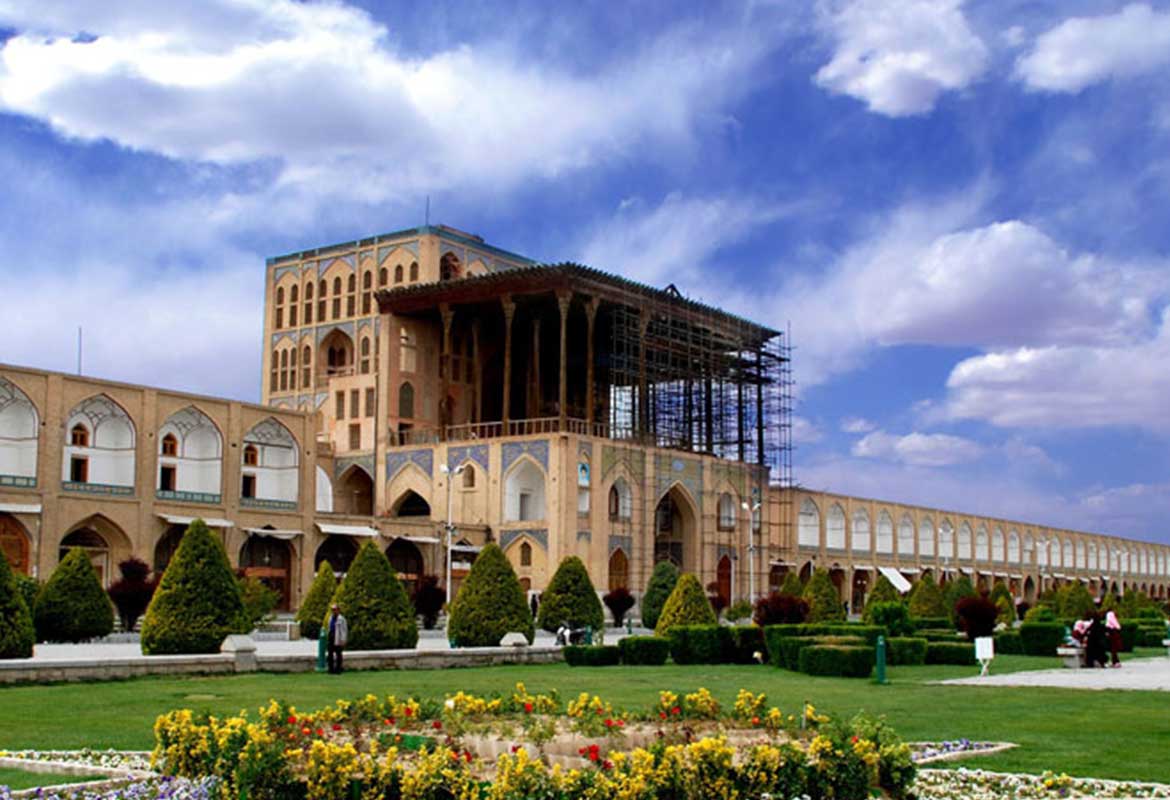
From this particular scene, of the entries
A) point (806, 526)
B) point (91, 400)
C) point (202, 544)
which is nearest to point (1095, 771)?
point (202, 544)

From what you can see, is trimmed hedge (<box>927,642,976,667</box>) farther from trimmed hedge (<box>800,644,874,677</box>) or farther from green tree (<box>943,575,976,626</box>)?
green tree (<box>943,575,976,626</box>)

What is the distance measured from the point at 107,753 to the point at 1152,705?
10371mm

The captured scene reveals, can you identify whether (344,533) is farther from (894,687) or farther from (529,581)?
(894,687)

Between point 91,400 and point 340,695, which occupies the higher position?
point 91,400

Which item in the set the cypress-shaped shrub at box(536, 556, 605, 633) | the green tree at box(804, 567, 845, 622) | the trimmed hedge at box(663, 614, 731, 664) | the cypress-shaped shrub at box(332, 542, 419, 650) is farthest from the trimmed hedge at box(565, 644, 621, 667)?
the green tree at box(804, 567, 845, 622)

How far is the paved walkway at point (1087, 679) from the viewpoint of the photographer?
16938mm

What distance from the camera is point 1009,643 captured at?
27000 millimetres

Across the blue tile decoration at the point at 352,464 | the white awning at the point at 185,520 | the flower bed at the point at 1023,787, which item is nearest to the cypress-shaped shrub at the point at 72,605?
the white awning at the point at 185,520

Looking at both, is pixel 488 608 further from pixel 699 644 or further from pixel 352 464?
pixel 352 464

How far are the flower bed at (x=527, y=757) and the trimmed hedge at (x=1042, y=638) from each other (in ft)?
62.8

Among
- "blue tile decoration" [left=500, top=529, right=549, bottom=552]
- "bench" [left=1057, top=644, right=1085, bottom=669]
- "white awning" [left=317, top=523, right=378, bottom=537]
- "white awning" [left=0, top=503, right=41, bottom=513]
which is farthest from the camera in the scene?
"blue tile decoration" [left=500, top=529, right=549, bottom=552]

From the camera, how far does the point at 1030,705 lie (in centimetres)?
1401

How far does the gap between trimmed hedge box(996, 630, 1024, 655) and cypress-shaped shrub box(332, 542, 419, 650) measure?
488 inches

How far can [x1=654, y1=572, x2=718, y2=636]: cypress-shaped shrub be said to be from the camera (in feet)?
80.8
